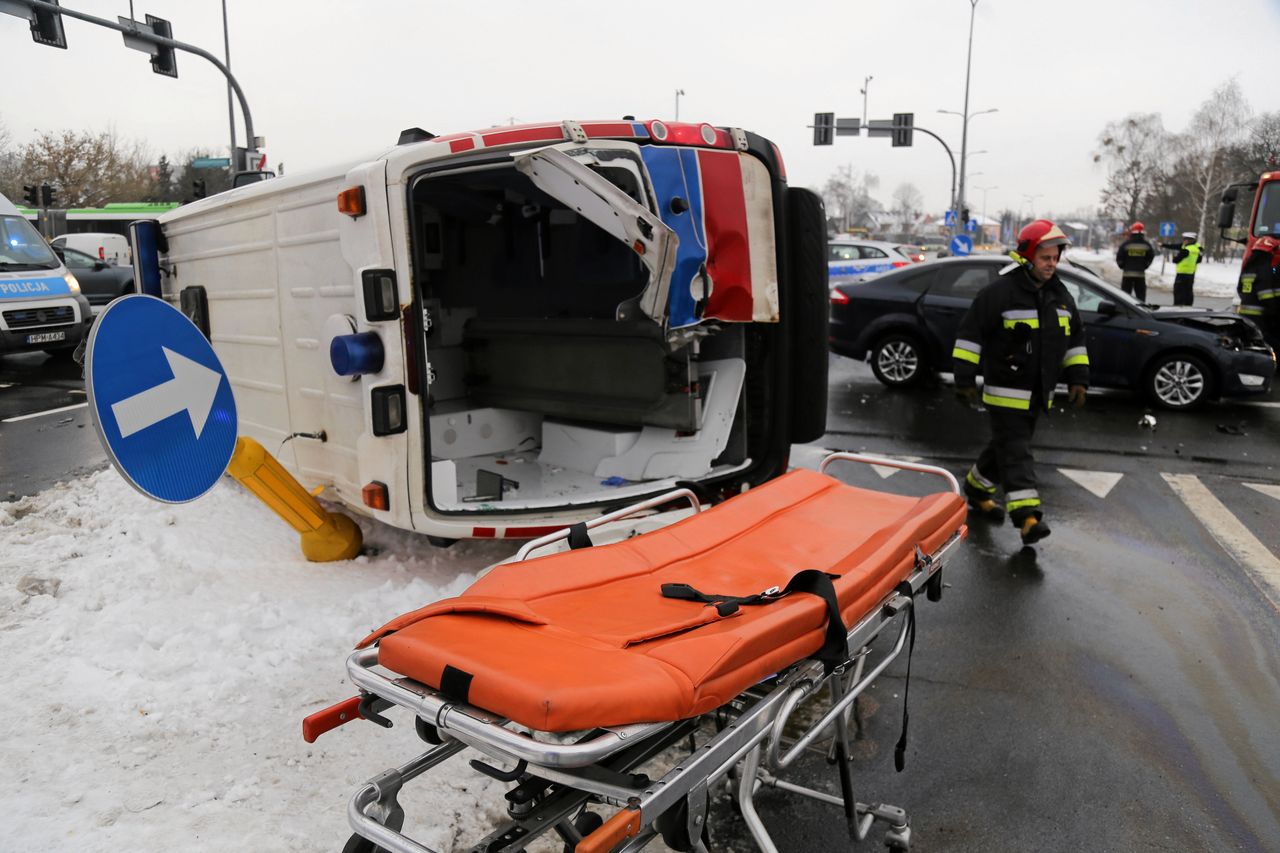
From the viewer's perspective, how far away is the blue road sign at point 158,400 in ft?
Answer: 8.64

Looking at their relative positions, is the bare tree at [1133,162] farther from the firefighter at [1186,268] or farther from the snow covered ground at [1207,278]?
the firefighter at [1186,268]

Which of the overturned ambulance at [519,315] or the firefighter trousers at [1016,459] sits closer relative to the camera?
the overturned ambulance at [519,315]

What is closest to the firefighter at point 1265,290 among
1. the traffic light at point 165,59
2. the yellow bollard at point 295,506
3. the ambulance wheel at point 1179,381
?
the ambulance wheel at point 1179,381

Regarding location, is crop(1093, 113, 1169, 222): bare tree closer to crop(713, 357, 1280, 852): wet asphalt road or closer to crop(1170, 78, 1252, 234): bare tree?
crop(1170, 78, 1252, 234): bare tree

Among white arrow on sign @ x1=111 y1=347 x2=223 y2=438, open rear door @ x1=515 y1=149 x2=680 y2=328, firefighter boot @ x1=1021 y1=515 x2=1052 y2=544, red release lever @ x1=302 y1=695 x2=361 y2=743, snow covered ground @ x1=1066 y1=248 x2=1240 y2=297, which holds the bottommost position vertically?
snow covered ground @ x1=1066 y1=248 x2=1240 y2=297

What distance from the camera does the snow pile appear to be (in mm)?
2662

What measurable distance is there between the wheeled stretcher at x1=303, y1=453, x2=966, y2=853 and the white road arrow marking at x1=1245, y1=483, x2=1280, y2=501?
4.91 meters

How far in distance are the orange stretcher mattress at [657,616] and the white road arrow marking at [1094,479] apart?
3.93 metres

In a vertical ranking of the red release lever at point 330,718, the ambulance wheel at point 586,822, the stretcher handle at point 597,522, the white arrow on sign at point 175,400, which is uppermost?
the white arrow on sign at point 175,400

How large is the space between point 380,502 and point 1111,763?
10.5ft

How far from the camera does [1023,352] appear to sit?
540 centimetres

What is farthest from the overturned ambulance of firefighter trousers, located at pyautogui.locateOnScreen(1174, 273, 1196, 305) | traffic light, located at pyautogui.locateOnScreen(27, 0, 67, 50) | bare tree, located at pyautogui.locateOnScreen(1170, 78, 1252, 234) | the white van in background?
bare tree, located at pyautogui.locateOnScreen(1170, 78, 1252, 234)

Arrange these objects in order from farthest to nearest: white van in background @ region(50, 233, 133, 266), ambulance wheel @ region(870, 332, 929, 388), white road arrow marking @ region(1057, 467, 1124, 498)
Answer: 1. white van in background @ region(50, 233, 133, 266)
2. ambulance wheel @ region(870, 332, 929, 388)
3. white road arrow marking @ region(1057, 467, 1124, 498)

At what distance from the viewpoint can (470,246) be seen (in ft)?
20.8
